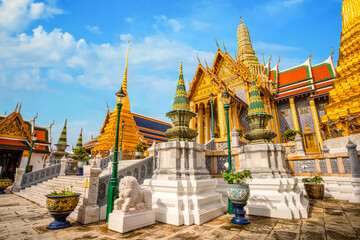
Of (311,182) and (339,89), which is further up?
(339,89)

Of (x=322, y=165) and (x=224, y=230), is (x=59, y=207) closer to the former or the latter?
(x=224, y=230)

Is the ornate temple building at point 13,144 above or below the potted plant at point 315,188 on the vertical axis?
above

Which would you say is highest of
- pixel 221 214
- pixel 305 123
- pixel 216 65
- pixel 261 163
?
pixel 216 65

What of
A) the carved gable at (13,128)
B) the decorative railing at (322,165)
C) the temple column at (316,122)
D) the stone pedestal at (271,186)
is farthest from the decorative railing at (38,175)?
the temple column at (316,122)

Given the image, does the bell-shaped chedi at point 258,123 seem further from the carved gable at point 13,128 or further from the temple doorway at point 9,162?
the temple doorway at point 9,162

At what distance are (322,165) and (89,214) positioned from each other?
30.6ft

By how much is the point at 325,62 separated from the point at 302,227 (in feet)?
74.4

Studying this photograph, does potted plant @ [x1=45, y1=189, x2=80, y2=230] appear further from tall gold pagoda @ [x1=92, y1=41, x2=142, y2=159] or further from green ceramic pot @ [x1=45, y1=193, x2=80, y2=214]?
tall gold pagoda @ [x1=92, y1=41, x2=142, y2=159]

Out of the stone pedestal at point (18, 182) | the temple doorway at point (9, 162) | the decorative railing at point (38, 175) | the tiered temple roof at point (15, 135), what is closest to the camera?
the stone pedestal at point (18, 182)

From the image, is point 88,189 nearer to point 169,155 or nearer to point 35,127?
point 169,155

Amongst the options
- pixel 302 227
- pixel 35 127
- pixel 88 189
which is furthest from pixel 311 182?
pixel 35 127

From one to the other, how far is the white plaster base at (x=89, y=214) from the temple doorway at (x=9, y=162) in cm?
2130

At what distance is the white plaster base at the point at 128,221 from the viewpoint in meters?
3.75

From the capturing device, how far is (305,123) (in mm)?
16969
